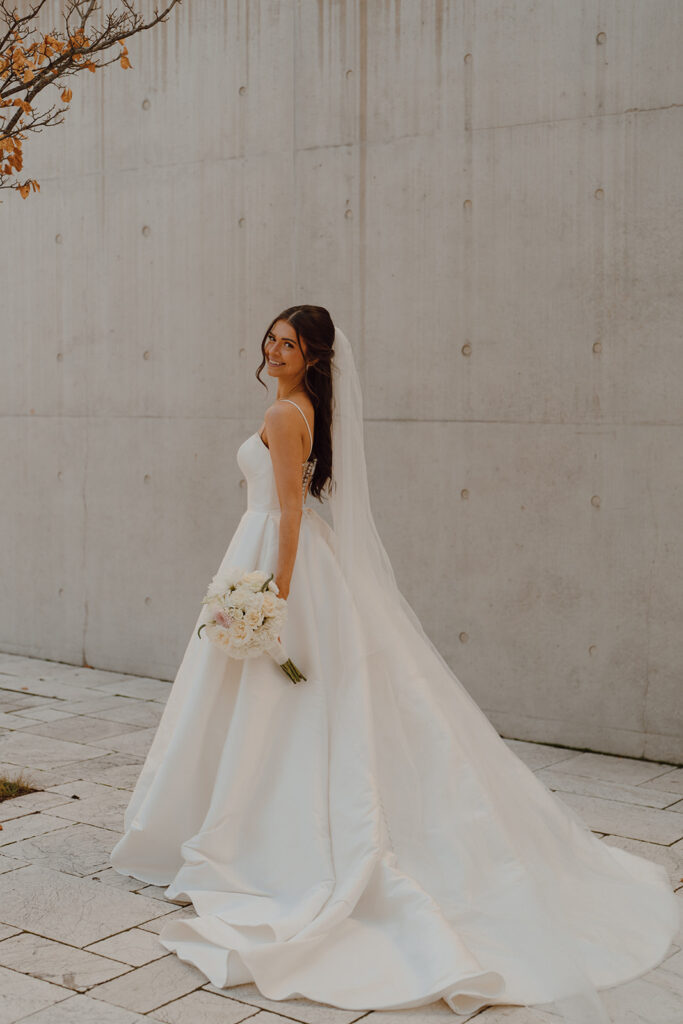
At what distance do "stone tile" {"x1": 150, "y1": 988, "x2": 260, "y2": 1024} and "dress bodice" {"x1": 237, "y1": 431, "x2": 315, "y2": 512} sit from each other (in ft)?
5.45

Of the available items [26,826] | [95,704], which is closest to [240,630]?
[26,826]

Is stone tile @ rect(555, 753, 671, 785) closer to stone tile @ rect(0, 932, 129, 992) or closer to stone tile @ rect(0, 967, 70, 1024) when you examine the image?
stone tile @ rect(0, 932, 129, 992)

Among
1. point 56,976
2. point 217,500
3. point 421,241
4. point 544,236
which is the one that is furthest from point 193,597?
point 56,976

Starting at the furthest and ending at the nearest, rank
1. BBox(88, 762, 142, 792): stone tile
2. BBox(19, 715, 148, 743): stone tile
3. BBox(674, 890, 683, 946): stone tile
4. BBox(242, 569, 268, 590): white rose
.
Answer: BBox(19, 715, 148, 743): stone tile < BBox(88, 762, 142, 792): stone tile < BBox(242, 569, 268, 590): white rose < BBox(674, 890, 683, 946): stone tile

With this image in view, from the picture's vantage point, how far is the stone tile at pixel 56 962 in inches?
131

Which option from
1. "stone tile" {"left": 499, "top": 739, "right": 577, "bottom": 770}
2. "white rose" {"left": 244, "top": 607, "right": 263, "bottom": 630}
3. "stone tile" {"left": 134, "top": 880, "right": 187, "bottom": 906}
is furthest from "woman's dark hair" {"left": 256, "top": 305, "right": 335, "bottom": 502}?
"stone tile" {"left": 499, "top": 739, "right": 577, "bottom": 770}

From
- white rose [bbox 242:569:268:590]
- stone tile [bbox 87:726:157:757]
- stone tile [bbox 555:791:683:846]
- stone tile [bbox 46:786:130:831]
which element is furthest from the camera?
stone tile [bbox 87:726:157:757]

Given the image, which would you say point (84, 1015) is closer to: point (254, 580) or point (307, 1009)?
point (307, 1009)

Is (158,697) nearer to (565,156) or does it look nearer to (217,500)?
(217,500)

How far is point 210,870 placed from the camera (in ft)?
12.5

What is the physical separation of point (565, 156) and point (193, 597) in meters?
3.50

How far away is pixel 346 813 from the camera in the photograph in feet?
12.1

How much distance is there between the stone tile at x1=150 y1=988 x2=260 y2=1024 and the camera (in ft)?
10.1

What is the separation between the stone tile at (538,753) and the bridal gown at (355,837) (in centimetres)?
147
